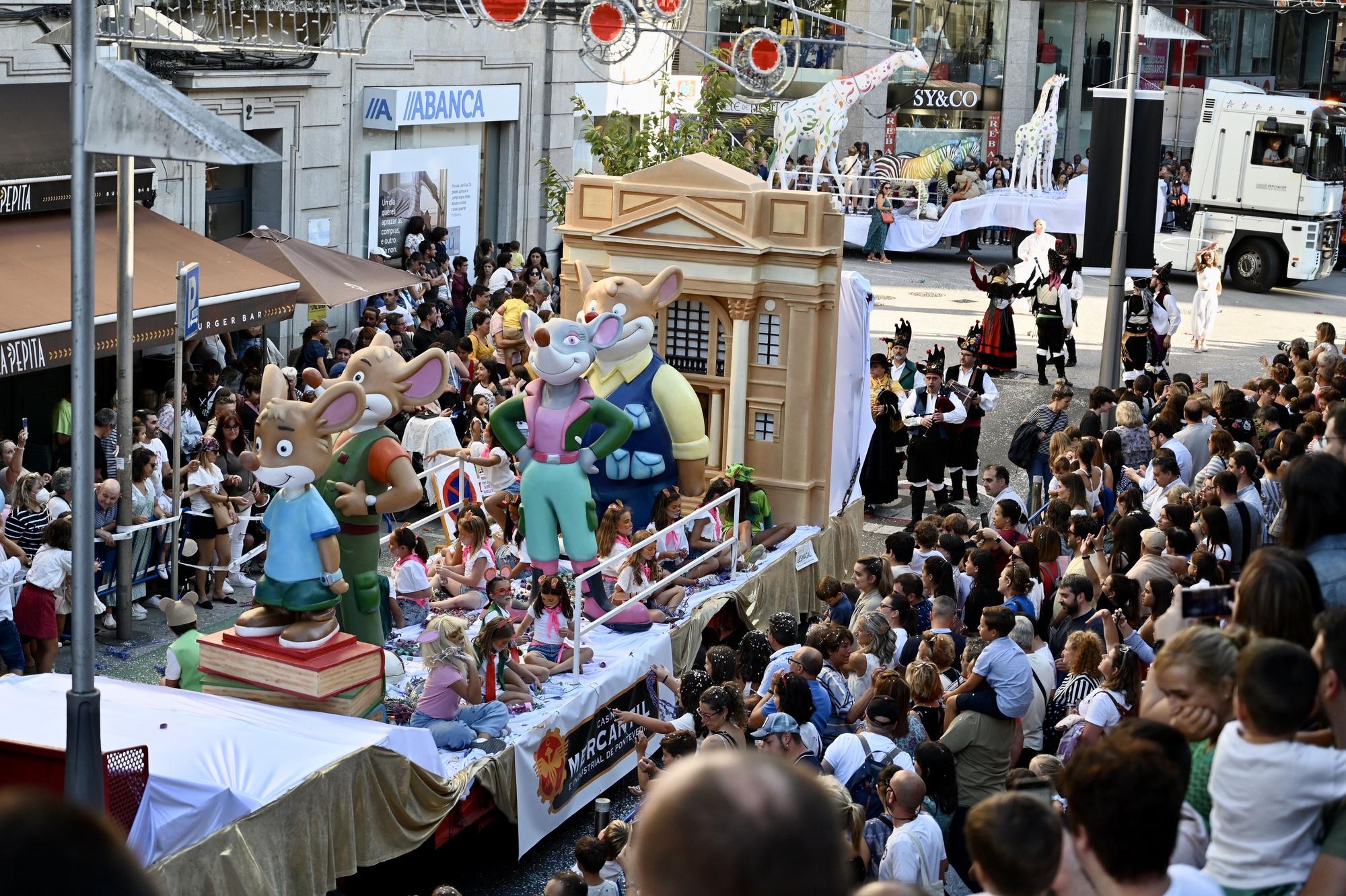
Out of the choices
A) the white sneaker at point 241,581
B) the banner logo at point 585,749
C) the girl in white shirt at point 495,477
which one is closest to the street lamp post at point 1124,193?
the girl in white shirt at point 495,477

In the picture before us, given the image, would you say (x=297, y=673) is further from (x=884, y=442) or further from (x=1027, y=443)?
(x=884, y=442)

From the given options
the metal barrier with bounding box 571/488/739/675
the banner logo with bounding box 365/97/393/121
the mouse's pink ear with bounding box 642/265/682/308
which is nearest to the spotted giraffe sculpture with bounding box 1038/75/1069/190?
the banner logo with bounding box 365/97/393/121

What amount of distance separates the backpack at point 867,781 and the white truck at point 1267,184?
24032 mm

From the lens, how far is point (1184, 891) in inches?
157

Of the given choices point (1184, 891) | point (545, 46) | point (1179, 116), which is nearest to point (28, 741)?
point (1184, 891)

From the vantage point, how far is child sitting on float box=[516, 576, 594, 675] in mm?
10633

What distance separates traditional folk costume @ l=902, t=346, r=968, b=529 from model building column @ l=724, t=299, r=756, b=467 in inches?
108

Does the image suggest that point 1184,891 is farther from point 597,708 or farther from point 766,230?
point 766,230

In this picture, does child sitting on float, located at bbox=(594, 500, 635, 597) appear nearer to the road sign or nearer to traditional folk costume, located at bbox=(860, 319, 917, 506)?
the road sign

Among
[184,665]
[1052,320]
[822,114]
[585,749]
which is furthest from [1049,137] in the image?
[184,665]

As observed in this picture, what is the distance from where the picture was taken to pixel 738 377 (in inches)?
550

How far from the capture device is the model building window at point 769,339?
13922 millimetres

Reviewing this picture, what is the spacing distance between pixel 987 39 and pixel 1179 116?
17.8ft

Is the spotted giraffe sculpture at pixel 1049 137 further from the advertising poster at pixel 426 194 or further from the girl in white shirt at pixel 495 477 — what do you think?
the girl in white shirt at pixel 495 477
